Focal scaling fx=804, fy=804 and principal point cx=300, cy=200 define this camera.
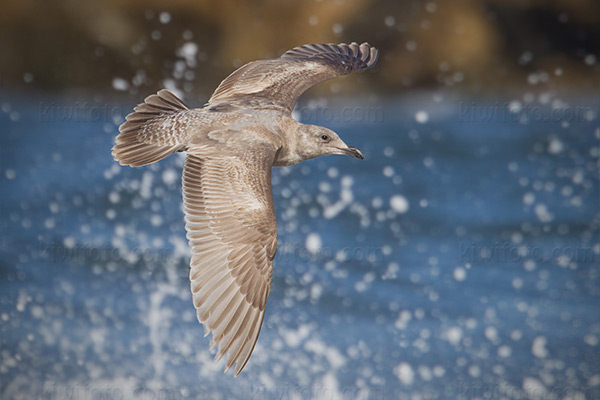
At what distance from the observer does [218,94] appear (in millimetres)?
4641

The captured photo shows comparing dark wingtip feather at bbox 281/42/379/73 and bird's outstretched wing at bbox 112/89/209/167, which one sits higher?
bird's outstretched wing at bbox 112/89/209/167

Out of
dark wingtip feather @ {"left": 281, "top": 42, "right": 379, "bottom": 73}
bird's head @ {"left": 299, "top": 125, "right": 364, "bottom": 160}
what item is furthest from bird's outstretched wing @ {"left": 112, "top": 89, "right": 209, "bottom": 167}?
dark wingtip feather @ {"left": 281, "top": 42, "right": 379, "bottom": 73}

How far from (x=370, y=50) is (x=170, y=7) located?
297 centimetres

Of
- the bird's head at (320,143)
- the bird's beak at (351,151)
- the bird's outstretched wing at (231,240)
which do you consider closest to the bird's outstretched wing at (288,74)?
the bird's head at (320,143)

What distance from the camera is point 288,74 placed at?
4.76 m

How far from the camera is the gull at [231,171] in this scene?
3.52 meters

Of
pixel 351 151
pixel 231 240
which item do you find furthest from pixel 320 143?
pixel 231 240

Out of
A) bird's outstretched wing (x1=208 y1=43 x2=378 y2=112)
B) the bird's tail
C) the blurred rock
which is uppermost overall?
the bird's tail

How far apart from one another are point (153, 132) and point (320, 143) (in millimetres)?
880

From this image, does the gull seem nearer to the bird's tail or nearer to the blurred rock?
the bird's tail

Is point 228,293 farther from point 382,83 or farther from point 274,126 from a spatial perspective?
point 382,83

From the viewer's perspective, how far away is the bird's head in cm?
426

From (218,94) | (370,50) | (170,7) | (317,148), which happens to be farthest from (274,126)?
(170,7)

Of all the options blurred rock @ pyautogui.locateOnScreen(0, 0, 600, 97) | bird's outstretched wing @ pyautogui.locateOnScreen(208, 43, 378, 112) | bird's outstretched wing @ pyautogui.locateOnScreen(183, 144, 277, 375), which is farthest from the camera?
blurred rock @ pyautogui.locateOnScreen(0, 0, 600, 97)
